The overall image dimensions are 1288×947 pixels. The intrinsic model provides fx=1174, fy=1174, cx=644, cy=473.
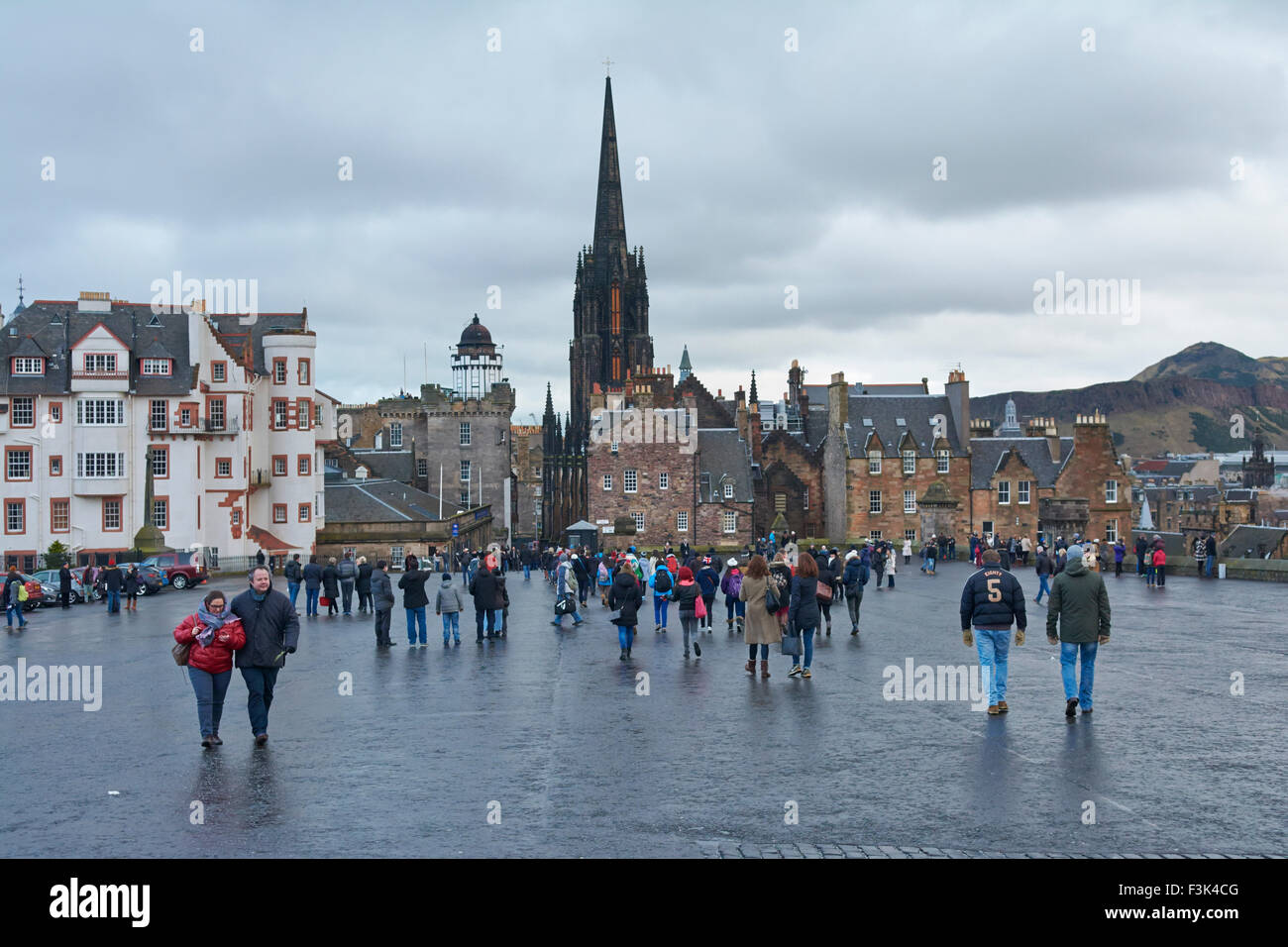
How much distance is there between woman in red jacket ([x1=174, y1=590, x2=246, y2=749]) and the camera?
11719mm

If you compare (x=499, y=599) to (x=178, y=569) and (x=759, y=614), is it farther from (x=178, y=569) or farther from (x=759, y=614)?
(x=178, y=569)

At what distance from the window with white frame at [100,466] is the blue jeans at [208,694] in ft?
154

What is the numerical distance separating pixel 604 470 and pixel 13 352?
31.4 meters

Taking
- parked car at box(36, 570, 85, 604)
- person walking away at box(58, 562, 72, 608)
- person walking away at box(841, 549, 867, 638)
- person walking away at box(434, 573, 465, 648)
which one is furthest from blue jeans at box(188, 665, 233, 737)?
parked car at box(36, 570, 85, 604)

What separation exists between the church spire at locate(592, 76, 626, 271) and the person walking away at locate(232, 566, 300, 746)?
98.2 metres

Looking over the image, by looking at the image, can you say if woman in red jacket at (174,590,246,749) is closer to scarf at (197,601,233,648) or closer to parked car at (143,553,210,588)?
scarf at (197,601,233,648)

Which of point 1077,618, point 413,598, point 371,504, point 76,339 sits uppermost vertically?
point 76,339

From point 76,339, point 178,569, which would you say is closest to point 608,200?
point 76,339

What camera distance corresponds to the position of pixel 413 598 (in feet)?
70.5

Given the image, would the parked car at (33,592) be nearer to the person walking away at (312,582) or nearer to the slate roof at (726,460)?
the person walking away at (312,582)

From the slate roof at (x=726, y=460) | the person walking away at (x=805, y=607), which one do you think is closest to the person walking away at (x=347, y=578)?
the person walking away at (x=805, y=607)

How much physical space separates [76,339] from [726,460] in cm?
3659
